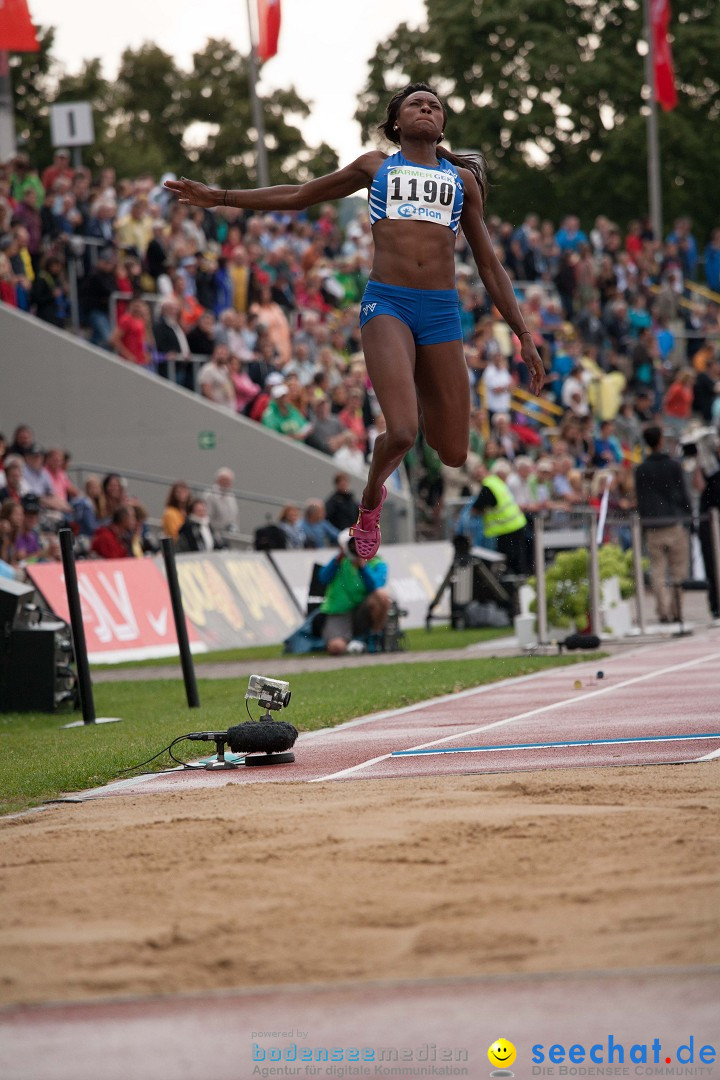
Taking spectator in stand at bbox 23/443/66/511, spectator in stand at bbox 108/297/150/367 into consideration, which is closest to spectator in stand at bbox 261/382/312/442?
spectator in stand at bbox 108/297/150/367

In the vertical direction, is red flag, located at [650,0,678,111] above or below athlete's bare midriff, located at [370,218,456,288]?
above

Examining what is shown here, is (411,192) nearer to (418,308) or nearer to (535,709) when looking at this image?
(418,308)

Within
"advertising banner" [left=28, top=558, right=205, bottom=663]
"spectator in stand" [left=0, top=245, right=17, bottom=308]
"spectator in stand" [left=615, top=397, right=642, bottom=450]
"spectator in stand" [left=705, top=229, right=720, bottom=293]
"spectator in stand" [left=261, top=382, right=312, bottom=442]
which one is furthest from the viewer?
"spectator in stand" [left=705, top=229, right=720, bottom=293]

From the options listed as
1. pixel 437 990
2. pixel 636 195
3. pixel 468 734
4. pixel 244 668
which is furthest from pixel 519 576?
pixel 636 195

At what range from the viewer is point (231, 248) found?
24734 mm

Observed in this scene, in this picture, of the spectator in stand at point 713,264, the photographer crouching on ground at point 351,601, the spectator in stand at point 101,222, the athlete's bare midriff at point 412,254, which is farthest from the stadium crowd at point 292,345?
the athlete's bare midriff at point 412,254

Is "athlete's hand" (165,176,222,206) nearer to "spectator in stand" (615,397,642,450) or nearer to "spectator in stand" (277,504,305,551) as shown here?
"spectator in stand" (277,504,305,551)

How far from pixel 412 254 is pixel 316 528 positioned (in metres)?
13.4

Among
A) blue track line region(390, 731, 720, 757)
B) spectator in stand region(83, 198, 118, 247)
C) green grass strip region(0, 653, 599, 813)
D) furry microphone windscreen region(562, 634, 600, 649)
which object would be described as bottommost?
blue track line region(390, 731, 720, 757)

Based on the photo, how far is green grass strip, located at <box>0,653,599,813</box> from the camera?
323 inches

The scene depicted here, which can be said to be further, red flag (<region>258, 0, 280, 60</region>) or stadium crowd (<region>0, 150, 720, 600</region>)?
red flag (<region>258, 0, 280, 60</region>)

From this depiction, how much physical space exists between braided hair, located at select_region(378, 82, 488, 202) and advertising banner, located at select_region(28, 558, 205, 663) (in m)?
8.84

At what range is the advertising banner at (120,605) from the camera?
→ 1683 cm

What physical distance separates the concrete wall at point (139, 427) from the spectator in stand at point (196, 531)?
204 cm
